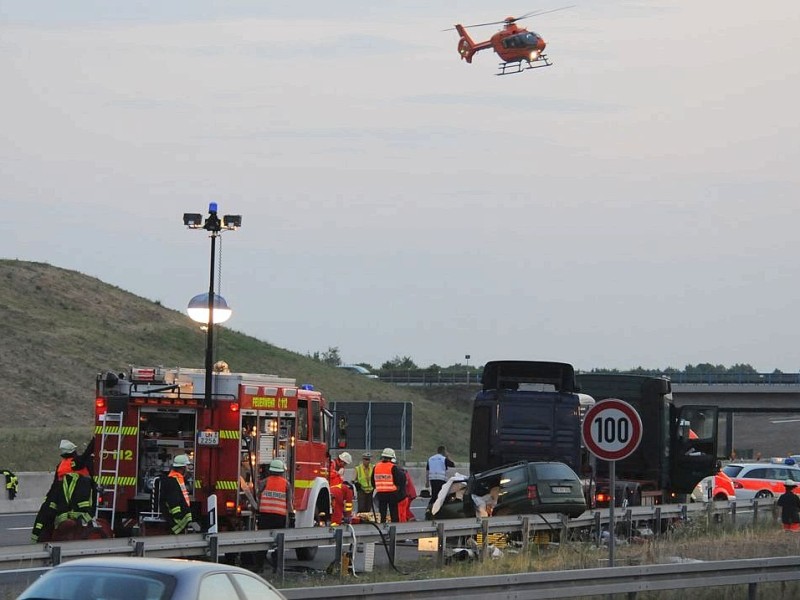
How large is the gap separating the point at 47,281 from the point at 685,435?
194ft

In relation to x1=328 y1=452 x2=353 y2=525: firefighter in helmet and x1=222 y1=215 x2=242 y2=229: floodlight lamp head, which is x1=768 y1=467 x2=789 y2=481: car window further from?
x1=222 y1=215 x2=242 y2=229: floodlight lamp head

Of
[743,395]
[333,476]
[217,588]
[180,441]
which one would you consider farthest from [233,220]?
[743,395]

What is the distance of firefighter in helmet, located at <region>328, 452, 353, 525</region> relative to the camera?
78.2ft

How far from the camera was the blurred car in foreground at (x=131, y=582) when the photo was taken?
8.64m

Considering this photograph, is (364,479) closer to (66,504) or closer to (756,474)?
(66,504)

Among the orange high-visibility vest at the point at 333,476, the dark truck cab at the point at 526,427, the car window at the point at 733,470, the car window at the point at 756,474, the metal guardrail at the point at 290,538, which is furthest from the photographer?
the car window at the point at 733,470

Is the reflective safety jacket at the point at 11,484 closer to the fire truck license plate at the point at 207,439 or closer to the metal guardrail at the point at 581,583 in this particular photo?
the fire truck license plate at the point at 207,439

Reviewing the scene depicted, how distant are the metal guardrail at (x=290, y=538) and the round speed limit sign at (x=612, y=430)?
3.37 meters

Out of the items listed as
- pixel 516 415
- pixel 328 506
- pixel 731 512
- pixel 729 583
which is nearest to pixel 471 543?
pixel 328 506

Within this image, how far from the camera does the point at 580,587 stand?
14859mm

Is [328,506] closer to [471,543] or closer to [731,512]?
[471,543]

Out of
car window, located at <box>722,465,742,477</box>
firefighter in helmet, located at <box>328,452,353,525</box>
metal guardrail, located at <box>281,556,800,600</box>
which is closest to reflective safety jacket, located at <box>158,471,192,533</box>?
metal guardrail, located at <box>281,556,800,600</box>

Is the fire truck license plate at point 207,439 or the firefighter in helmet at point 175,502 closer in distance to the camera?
the firefighter in helmet at point 175,502

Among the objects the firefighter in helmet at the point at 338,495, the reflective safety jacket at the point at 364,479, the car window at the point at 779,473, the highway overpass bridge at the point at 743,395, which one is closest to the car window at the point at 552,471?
the firefighter in helmet at the point at 338,495
